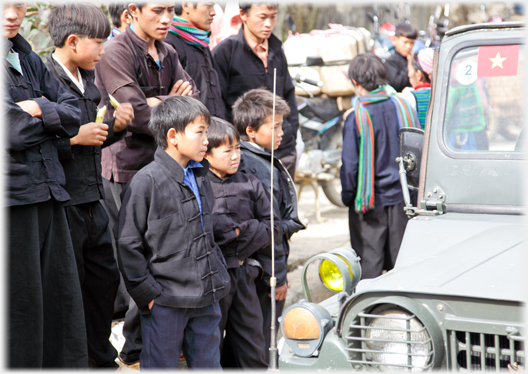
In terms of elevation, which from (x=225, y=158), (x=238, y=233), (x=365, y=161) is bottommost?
(x=238, y=233)

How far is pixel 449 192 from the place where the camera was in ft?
9.79

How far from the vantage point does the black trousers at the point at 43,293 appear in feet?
9.00

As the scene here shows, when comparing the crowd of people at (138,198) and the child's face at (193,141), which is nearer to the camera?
the crowd of people at (138,198)

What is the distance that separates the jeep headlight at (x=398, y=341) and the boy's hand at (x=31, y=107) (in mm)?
1771

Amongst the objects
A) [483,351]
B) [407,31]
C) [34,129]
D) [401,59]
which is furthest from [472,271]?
[407,31]

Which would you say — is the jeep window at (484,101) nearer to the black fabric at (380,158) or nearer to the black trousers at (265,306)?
the black trousers at (265,306)

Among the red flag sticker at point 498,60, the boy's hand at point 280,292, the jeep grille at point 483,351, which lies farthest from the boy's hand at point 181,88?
the jeep grille at point 483,351

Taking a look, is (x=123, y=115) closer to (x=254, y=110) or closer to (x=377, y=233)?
(x=254, y=110)

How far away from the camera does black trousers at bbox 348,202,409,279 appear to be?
4.83 metres

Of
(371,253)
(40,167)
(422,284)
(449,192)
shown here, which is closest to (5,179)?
(40,167)

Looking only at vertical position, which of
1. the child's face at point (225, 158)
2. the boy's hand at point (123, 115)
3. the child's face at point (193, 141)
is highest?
the boy's hand at point (123, 115)

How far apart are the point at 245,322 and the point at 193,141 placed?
1130 millimetres

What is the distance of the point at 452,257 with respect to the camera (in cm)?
238

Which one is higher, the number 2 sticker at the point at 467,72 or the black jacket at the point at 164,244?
the number 2 sticker at the point at 467,72
